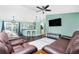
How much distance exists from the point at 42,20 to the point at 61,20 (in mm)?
288

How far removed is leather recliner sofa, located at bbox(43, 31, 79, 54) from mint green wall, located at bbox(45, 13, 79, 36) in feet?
0.30

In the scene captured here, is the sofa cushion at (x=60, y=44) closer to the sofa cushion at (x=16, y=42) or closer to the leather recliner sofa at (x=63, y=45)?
the leather recliner sofa at (x=63, y=45)

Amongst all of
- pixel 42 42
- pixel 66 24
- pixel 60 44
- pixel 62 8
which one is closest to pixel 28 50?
pixel 42 42

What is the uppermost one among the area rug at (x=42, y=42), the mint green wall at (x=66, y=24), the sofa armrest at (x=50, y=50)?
the mint green wall at (x=66, y=24)

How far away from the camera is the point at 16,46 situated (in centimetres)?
177

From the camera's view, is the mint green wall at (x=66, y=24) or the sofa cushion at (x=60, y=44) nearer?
the mint green wall at (x=66, y=24)

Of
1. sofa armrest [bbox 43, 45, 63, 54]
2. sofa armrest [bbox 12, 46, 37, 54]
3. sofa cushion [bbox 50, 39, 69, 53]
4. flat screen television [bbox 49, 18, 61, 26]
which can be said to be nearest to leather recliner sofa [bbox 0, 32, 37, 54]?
sofa armrest [bbox 12, 46, 37, 54]

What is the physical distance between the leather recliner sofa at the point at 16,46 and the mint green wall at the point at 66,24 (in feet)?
1.27

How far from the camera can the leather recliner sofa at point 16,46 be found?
1.55 metres

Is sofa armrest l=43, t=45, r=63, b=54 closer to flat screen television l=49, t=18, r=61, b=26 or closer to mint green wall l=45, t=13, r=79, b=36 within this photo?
mint green wall l=45, t=13, r=79, b=36

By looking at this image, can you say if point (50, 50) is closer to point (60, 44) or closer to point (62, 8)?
point (60, 44)

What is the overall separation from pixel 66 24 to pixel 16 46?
2.87 feet

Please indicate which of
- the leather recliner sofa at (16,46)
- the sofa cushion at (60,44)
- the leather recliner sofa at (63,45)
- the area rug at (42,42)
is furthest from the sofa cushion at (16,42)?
the sofa cushion at (60,44)
